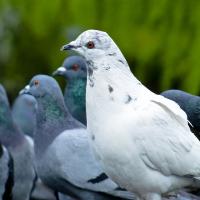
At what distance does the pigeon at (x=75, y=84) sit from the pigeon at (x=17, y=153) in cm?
50

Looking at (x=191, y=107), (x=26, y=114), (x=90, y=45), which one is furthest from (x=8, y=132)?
(x=90, y=45)

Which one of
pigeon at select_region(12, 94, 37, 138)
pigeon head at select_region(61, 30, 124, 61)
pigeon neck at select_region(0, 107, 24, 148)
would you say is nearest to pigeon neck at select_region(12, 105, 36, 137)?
pigeon at select_region(12, 94, 37, 138)

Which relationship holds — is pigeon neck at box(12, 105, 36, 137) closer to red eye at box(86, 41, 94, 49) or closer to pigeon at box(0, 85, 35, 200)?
pigeon at box(0, 85, 35, 200)

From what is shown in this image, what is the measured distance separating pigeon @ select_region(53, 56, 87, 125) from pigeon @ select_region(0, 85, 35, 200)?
50 cm

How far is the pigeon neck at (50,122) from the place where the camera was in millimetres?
8258

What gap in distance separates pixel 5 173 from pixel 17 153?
29.9 inches

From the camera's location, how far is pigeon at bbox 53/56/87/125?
9.13m

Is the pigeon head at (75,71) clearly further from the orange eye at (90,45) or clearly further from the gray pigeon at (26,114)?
the orange eye at (90,45)

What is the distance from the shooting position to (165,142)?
657 cm

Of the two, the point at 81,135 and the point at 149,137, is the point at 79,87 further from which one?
the point at 149,137

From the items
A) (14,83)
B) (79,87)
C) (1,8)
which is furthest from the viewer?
(14,83)

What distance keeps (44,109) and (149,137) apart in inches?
79.8

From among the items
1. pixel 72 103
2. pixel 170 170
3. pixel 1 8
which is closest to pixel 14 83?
pixel 1 8

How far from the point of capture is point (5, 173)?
812 cm
